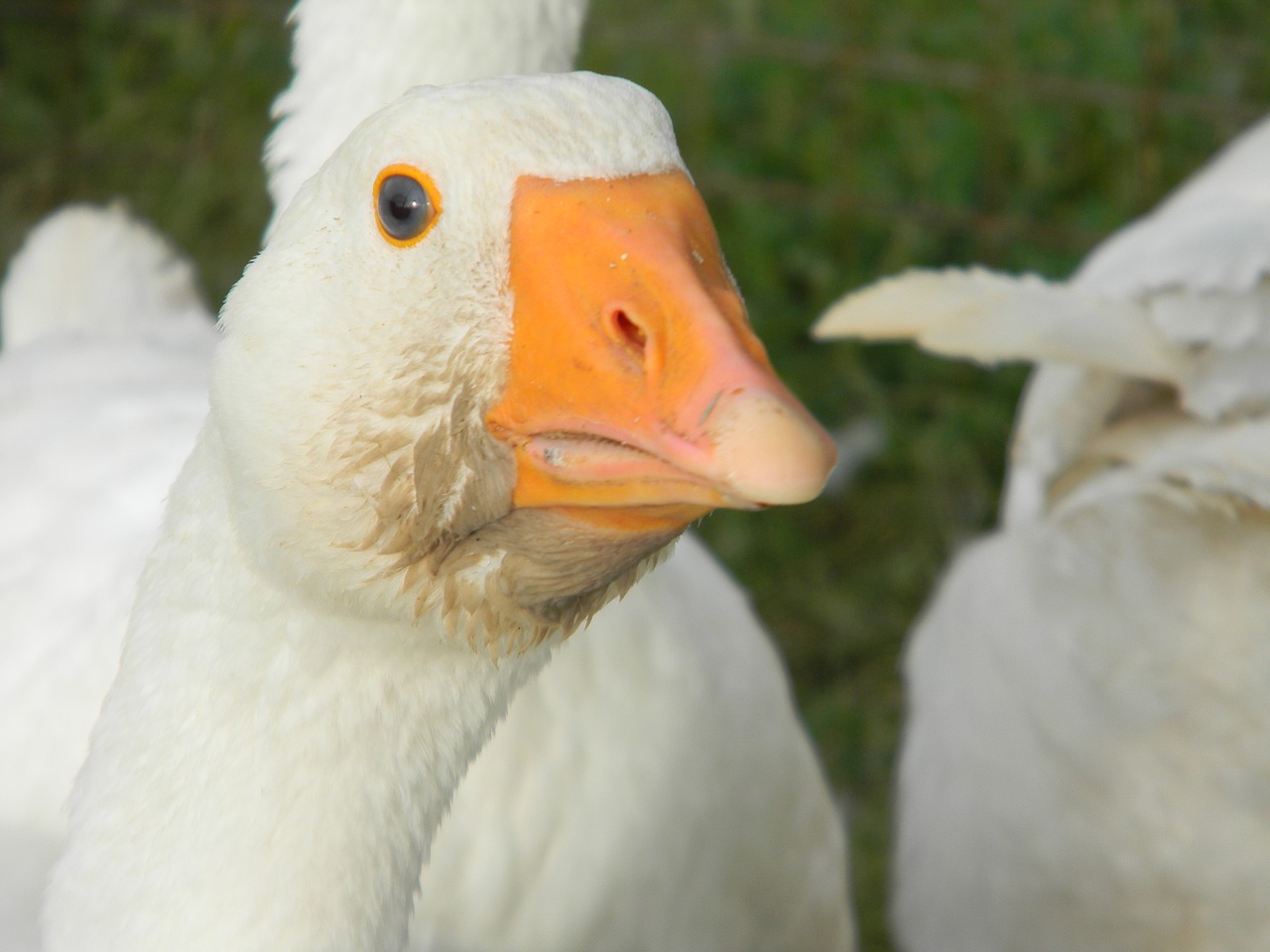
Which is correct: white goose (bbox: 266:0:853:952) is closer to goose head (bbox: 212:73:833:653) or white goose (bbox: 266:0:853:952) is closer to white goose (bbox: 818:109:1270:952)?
white goose (bbox: 818:109:1270:952)

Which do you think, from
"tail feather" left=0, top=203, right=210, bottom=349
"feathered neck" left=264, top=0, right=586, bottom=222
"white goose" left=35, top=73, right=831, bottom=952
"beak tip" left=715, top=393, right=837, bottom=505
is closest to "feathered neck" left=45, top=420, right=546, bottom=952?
"white goose" left=35, top=73, right=831, bottom=952

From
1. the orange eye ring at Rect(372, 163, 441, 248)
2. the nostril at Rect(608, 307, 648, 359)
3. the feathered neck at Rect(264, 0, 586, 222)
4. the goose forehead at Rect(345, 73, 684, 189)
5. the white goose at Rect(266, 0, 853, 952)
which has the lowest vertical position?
the white goose at Rect(266, 0, 853, 952)

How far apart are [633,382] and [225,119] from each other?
4111mm

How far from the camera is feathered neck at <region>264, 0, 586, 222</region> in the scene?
1915 mm

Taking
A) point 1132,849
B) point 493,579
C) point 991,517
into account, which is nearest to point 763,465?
point 493,579

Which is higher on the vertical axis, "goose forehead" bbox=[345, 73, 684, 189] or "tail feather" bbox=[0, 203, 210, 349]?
"goose forehead" bbox=[345, 73, 684, 189]

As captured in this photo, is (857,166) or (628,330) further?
(857,166)

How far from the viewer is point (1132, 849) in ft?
7.73

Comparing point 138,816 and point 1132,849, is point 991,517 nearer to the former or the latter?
point 1132,849

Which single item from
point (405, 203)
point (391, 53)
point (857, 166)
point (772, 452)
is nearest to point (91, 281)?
point (391, 53)

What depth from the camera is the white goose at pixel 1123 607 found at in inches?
83.1

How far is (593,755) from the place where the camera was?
180 centimetres

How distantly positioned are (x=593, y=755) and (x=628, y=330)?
2.69ft

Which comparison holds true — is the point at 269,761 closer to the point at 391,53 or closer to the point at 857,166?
the point at 391,53
